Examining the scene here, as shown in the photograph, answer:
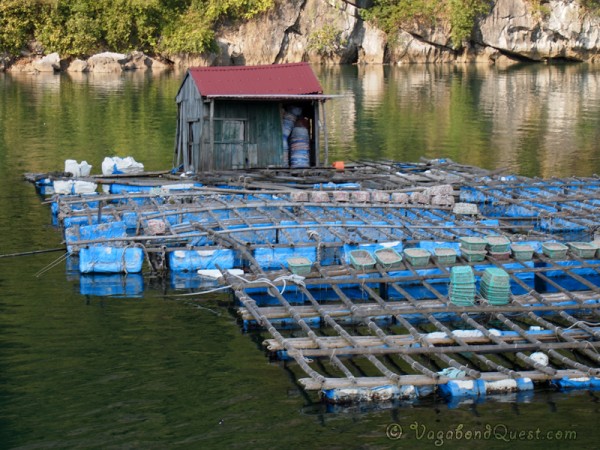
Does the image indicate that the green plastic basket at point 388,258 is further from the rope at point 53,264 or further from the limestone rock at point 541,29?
the limestone rock at point 541,29

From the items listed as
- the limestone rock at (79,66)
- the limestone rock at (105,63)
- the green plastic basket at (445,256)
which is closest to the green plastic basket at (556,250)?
the green plastic basket at (445,256)

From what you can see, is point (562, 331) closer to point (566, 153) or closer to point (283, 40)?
point (566, 153)

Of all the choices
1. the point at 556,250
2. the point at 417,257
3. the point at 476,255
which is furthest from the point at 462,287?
the point at 556,250

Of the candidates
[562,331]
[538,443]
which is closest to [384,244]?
[562,331]

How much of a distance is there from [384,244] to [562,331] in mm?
5442

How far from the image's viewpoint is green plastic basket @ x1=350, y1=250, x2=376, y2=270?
19084 millimetres

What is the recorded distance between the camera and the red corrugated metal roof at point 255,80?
1119 inches

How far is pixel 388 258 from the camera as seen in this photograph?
761 inches

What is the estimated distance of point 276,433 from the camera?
13414 mm

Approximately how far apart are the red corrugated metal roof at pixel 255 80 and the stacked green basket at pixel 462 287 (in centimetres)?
1231

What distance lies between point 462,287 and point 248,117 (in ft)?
42.8

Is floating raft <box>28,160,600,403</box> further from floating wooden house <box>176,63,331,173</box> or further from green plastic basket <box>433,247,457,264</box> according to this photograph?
floating wooden house <box>176,63,331,173</box>

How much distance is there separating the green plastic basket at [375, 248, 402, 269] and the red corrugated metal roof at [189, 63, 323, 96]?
1007cm

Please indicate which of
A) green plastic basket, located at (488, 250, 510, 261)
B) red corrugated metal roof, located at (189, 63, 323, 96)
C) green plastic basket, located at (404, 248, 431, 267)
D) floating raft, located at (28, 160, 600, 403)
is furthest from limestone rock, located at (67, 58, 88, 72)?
green plastic basket, located at (488, 250, 510, 261)
